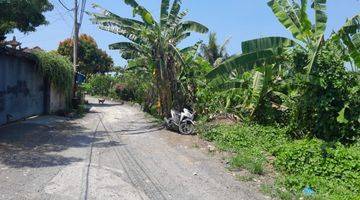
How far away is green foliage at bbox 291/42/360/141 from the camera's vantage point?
11938 millimetres

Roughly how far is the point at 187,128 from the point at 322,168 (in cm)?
747

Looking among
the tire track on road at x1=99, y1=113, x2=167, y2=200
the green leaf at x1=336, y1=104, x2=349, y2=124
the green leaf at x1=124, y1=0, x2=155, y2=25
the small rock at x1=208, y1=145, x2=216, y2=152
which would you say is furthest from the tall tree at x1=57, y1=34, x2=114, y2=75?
the green leaf at x1=336, y1=104, x2=349, y2=124

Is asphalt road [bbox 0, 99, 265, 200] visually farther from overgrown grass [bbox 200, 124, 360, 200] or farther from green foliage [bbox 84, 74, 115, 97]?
green foliage [bbox 84, 74, 115, 97]

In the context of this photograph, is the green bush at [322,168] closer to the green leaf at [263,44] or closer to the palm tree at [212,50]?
the green leaf at [263,44]

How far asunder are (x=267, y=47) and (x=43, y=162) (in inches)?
256

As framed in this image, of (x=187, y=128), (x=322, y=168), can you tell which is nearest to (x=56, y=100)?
(x=187, y=128)

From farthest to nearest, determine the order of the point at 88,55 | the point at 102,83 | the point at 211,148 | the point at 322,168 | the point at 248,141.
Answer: the point at 88,55, the point at 102,83, the point at 248,141, the point at 211,148, the point at 322,168

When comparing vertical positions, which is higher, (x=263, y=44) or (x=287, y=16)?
(x=287, y=16)

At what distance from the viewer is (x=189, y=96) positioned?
20.0m

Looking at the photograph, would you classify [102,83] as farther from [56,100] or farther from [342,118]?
[342,118]

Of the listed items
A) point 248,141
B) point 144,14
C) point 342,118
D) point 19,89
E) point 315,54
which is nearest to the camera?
point 342,118

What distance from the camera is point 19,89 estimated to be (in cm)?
1734

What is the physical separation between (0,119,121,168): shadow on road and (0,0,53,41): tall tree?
131 inches

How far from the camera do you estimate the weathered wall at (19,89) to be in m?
15.6
